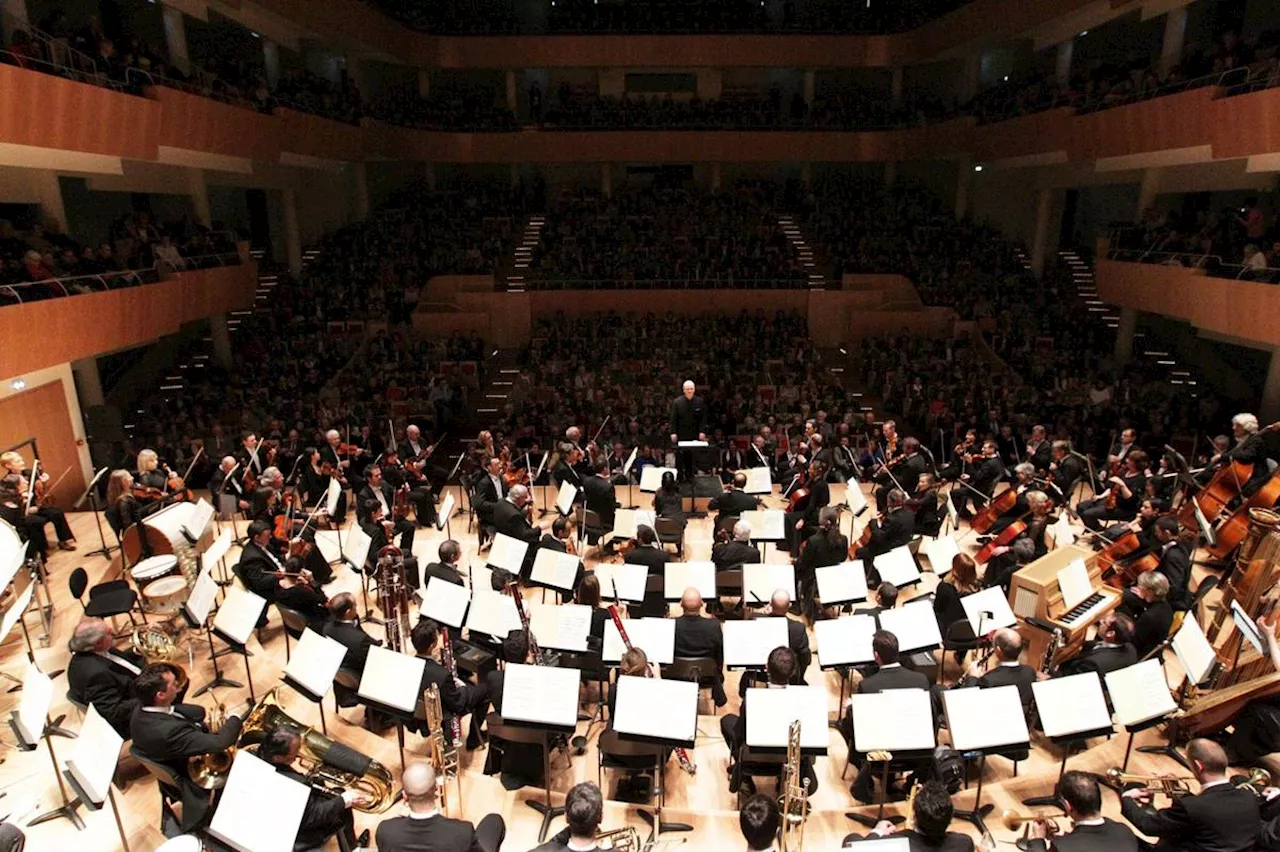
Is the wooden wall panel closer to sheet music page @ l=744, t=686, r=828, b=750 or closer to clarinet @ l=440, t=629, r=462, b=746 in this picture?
clarinet @ l=440, t=629, r=462, b=746

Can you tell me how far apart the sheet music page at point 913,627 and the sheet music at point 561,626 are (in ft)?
8.61

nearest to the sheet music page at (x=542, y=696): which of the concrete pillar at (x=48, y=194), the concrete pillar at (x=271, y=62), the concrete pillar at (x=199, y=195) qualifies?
the concrete pillar at (x=48, y=194)

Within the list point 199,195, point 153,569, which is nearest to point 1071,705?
point 153,569

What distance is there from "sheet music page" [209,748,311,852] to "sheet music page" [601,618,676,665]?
2.90m

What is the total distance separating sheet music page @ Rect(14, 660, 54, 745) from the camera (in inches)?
227

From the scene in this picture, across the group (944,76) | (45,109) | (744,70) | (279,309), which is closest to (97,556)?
(45,109)

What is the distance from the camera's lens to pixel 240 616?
23.7ft

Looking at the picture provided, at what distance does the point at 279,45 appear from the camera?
2339 cm

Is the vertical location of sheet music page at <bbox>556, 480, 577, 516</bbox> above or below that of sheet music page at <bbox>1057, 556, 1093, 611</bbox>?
below

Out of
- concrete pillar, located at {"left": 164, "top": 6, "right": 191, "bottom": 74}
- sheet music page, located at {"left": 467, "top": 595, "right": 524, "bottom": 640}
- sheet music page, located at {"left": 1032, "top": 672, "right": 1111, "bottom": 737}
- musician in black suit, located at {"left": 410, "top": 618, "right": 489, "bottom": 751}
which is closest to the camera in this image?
sheet music page, located at {"left": 1032, "top": 672, "right": 1111, "bottom": 737}

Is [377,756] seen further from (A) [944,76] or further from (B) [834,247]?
(A) [944,76]

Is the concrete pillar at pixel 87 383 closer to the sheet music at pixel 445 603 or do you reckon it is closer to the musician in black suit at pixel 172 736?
the sheet music at pixel 445 603

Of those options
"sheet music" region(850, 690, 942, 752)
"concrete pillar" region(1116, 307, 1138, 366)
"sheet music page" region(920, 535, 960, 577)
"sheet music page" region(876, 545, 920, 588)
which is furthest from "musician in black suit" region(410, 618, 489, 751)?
"concrete pillar" region(1116, 307, 1138, 366)

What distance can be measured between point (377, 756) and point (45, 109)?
34.2 feet
